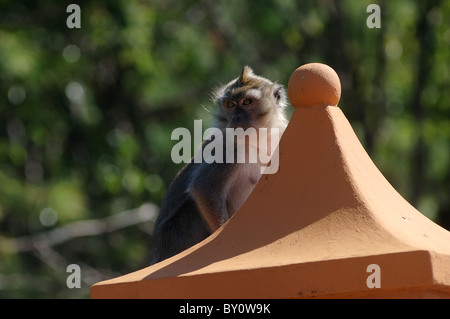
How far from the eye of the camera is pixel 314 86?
10.5 feet

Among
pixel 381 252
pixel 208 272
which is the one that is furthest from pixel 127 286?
pixel 381 252

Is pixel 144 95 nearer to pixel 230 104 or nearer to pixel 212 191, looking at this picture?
pixel 230 104

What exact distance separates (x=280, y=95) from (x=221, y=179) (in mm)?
708

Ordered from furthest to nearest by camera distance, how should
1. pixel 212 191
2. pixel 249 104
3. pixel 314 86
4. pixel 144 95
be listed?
1. pixel 144 95
2. pixel 249 104
3. pixel 212 191
4. pixel 314 86

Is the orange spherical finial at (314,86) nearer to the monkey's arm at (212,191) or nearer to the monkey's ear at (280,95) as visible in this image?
the monkey's arm at (212,191)

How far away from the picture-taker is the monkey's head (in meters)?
5.09

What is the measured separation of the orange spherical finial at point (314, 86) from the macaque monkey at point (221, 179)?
1.62 m

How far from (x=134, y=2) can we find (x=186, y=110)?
1.60m

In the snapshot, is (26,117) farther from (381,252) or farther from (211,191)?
(381,252)

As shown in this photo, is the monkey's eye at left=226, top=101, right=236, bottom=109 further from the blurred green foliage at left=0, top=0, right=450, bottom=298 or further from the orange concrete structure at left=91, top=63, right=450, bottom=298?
the blurred green foliage at left=0, top=0, right=450, bottom=298

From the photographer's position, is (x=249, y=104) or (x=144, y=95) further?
(x=144, y=95)

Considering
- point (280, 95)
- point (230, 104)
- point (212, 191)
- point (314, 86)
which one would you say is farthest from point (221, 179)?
point (314, 86)

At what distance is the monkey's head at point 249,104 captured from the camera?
5086 millimetres

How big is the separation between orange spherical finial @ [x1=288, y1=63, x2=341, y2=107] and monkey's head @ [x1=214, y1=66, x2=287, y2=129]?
5.80 feet
